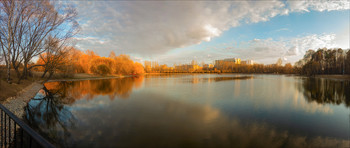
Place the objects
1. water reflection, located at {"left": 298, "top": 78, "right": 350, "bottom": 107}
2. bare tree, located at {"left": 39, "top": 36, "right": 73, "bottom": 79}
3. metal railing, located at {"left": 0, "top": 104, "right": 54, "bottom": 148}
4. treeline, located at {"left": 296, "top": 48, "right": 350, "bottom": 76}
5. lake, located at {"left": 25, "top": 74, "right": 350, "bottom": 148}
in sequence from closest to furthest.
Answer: metal railing, located at {"left": 0, "top": 104, "right": 54, "bottom": 148} → lake, located at {"left": 25, "top": 74, "right": 350, "bottom": 148} → water reflection, located at {"left": 298, "top": 78, "right": 350, "bottom": 107} → bare tree, located at {"left": 39, "top": 36, "right": 73, "bottom": 79} → treeline, located at {"left": 296, "top": 48, "right": 350, "bottom": 76}

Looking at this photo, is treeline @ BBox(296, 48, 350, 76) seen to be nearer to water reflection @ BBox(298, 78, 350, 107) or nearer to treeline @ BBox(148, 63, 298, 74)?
treeline @ BBox(148, 63, 298, 74)

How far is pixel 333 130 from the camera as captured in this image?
6762 millimetres

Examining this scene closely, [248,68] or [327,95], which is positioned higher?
[248,68]

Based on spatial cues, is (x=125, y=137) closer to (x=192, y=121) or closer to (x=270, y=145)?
(x=192, y=121)

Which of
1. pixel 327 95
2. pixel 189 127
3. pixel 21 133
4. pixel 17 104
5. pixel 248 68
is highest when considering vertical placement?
pixel 248 68

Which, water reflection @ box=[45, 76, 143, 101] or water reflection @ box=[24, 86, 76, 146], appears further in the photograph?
water reflection @ box=[45, 76, 143, 101]

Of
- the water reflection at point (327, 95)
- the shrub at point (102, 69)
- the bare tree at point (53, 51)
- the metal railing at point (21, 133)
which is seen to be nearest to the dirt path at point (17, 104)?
the metal railing at point (21, 133)

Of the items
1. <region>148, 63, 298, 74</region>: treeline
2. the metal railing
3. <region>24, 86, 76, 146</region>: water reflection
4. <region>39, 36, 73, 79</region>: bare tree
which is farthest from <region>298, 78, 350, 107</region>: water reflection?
<region>148, 63, 298, 74</region>: treeline

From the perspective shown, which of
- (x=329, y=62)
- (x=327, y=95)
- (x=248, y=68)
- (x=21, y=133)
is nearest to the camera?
(x=21, y=133)

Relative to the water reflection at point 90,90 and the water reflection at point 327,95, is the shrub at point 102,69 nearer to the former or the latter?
the water reflection at point 90,90

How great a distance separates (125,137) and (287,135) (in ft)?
21.4

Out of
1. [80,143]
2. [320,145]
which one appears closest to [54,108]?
[80,143]

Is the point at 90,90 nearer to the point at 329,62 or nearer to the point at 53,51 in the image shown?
the point at 53,51

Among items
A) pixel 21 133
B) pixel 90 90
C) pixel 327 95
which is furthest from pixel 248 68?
pixel 21 133
